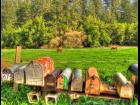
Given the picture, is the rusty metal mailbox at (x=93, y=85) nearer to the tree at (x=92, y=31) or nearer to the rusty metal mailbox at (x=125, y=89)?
the rusty metal mailbox at (x=125, y=89)

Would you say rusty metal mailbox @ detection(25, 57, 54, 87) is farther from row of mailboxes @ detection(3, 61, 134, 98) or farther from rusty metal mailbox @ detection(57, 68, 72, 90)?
rusty metal mailbox @ detection(57, 68, 72, 90)

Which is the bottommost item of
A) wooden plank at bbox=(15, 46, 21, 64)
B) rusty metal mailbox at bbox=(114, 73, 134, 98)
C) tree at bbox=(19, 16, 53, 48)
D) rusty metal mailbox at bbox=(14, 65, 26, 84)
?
rusty metal mailbox at bbox=(114, 73, 134, 98)

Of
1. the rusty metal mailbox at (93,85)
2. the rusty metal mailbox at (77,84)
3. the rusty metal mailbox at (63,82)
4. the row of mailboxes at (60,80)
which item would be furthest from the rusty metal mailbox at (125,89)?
the rusty metal mailbox at (63,82)

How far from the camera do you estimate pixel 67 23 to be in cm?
502

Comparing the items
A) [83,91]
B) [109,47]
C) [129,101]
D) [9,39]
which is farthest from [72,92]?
[9,39]

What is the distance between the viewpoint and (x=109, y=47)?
451 cm

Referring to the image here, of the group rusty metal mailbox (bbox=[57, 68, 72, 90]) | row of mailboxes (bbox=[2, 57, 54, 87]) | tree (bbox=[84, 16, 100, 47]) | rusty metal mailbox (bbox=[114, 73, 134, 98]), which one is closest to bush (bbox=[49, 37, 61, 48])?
tree (bbox=[84, 16, 100, 47])

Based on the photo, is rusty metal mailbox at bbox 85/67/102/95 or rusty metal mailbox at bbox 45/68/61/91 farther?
rusty metal mailbox at bbox 45/68/61/91

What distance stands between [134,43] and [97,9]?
92 centimetres

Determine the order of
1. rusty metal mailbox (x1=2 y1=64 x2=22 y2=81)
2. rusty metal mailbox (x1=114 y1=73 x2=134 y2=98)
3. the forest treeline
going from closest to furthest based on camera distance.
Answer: rusty metal mailbox (x1=114 y1=73 x2=134 y2=98), rusty metal mailbox (x1=2 y1=64 x2=22 y2=81), the forest treeline

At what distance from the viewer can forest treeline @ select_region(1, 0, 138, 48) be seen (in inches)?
185

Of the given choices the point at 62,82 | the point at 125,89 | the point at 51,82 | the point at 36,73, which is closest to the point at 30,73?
the point at 36,73

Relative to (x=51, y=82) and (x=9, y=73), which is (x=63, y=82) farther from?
(x=9, y=73)

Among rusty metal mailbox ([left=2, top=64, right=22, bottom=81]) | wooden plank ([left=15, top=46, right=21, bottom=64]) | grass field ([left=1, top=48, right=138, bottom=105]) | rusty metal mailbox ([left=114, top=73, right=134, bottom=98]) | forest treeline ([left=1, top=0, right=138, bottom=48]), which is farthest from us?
forest treeline ([left=1, top=0, right=138, bottom=48])
